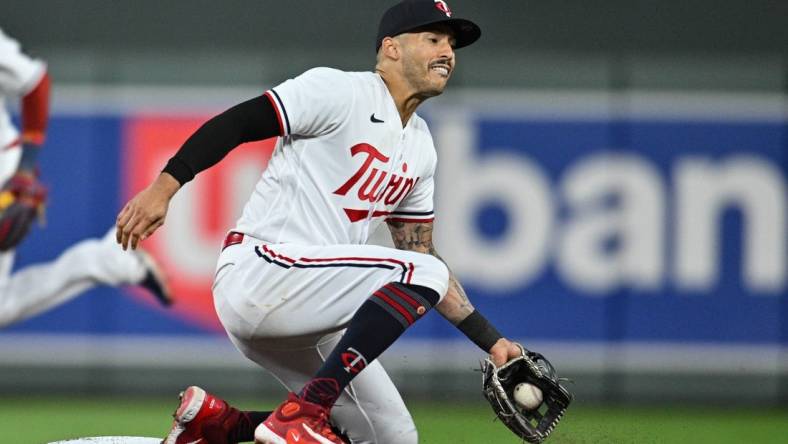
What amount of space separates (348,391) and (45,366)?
4.00m

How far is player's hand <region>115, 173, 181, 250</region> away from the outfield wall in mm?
4208

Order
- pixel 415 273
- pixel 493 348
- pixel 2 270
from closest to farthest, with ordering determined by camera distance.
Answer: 1. pixel 415 273
2. pixel 493 348
3. pixel 2 270

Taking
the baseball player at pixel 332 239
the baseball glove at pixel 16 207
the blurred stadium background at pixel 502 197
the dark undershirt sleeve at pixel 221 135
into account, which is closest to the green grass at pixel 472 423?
the blurred stadium background at pixel 502 197

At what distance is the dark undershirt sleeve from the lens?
362 centimetres

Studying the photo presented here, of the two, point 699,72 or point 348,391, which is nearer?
point 348,391

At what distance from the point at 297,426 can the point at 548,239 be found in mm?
4361

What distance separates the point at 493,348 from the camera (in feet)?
13.6

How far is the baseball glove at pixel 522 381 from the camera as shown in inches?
162

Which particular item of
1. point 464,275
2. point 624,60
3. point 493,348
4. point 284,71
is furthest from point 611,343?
point 493,348

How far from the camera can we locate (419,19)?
405 centimetres

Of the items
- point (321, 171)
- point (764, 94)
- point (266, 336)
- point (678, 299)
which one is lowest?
point (678, 299)

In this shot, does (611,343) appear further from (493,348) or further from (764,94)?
(493,348)

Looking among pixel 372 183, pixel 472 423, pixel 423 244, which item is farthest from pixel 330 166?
pixel 472 423

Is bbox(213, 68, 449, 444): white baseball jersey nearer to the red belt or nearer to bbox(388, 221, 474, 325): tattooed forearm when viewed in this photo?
the red belt
